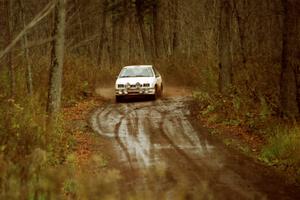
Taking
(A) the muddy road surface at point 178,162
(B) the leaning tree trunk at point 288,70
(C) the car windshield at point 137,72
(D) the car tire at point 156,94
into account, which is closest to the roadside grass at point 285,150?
(A) the muddy road surface at point 178,162

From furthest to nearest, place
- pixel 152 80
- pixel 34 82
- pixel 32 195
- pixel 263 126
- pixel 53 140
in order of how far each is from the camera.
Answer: pixel 152 80
pixel 34 82
pixel 263 126
pixel 53 140
pixel 32 195

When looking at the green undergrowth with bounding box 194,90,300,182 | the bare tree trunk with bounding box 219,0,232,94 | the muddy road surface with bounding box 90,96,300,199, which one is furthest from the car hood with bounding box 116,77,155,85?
the bare tree trunk with bounding box 219,0,232,94

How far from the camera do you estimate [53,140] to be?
11539mm

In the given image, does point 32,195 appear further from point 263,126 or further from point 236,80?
point 236,80

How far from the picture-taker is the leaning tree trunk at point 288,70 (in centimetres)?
1423

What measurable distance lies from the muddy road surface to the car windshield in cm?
465

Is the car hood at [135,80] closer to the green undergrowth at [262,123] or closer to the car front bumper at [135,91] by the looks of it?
the car front bumper at [135,91]

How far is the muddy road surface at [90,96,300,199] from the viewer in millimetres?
9227

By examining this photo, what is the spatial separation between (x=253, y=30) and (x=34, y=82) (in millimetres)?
10022

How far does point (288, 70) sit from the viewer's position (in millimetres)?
14406

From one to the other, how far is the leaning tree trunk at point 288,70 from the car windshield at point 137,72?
33.0ft

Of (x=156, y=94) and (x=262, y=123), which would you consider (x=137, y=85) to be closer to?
(x=156, y=94)

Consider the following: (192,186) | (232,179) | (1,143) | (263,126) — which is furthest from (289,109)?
(1,143)

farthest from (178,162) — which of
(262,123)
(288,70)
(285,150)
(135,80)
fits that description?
(135,80)
